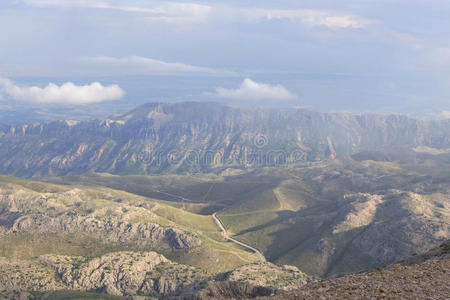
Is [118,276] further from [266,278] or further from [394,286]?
[394,286]

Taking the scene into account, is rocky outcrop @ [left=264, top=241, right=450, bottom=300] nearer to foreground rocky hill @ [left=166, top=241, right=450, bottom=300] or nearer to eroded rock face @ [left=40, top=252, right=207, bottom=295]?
foreground rocky hill @ [left=166, top=241, right=450, bottom=300]

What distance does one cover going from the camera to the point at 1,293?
474 feet

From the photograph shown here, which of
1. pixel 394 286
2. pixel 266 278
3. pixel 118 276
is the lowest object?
pixel 118 276

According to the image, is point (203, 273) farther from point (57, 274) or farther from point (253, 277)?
point (57, 274)

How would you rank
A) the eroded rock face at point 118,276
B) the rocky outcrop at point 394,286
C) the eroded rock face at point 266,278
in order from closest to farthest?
the rocky outcrop at point 394,286 → the eroded rock face at point 266,278 → the eroded rock face at point 118,276

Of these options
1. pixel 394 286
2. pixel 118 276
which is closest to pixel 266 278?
pixel 118 276

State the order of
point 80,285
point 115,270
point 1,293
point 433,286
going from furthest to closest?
1. point 115,270
2. point 80,285
3. point 1,293
4. point 433,286

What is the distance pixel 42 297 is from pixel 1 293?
1652cm

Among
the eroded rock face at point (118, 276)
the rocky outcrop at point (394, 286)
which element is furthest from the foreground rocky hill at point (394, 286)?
the eroded rock face at point (118, 276)

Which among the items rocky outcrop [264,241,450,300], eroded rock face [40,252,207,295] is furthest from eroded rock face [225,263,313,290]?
rocky outcrop [264,241,450,300]

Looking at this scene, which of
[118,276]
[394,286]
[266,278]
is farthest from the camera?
[118,276]

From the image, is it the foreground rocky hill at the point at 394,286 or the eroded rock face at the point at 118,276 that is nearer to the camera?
the foreground rocky hill at the point at 394,286

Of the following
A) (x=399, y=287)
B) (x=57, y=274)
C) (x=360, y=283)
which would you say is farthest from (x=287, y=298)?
(x=57, y=274)

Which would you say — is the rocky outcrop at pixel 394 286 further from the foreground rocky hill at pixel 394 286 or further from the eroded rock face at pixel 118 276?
the eroded rock face at pixel 118 276
